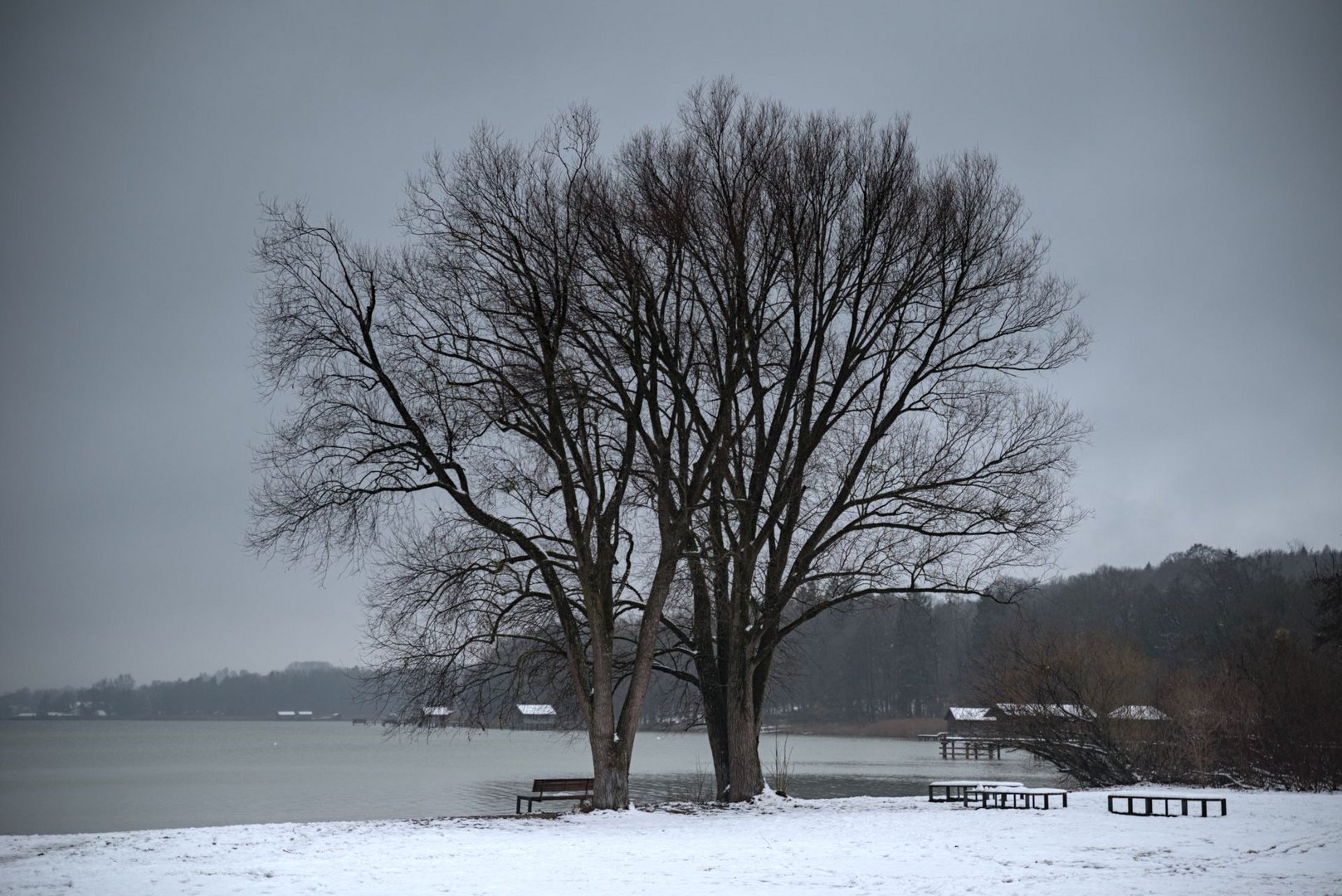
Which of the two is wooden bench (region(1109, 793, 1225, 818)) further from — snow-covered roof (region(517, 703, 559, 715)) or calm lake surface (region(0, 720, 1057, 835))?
snow-covered roof (region(517, 703, 559, 715))

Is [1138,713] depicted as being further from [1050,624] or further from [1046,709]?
[1050,624]

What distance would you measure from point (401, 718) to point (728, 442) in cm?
807

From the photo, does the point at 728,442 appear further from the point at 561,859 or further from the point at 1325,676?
the point at 1325,676

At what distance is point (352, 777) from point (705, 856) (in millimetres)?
46043

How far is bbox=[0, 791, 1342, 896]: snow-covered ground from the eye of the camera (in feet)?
38.2

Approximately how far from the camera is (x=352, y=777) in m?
55.7

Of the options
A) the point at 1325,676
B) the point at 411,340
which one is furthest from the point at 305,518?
the point at 1325,676

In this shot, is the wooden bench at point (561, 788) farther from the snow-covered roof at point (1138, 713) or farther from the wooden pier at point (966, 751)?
the wooden pier at point (966, 751)

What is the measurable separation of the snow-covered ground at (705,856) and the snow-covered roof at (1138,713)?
14.3 metres

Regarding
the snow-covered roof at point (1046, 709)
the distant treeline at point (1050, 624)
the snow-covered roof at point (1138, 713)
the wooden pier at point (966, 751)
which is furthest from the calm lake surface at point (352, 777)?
the distant treeline at point (1050, 624)

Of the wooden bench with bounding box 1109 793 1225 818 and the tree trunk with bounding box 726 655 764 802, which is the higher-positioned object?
the tree trunk with bounding box 726 655 764 802

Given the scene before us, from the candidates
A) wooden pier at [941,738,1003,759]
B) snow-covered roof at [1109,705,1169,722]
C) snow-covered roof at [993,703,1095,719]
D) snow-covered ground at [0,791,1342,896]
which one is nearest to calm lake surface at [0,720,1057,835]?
wooden pier at [941,738,1003,759]

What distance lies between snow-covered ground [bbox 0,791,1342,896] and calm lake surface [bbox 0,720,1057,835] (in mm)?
6938

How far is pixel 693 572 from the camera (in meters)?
22.1
